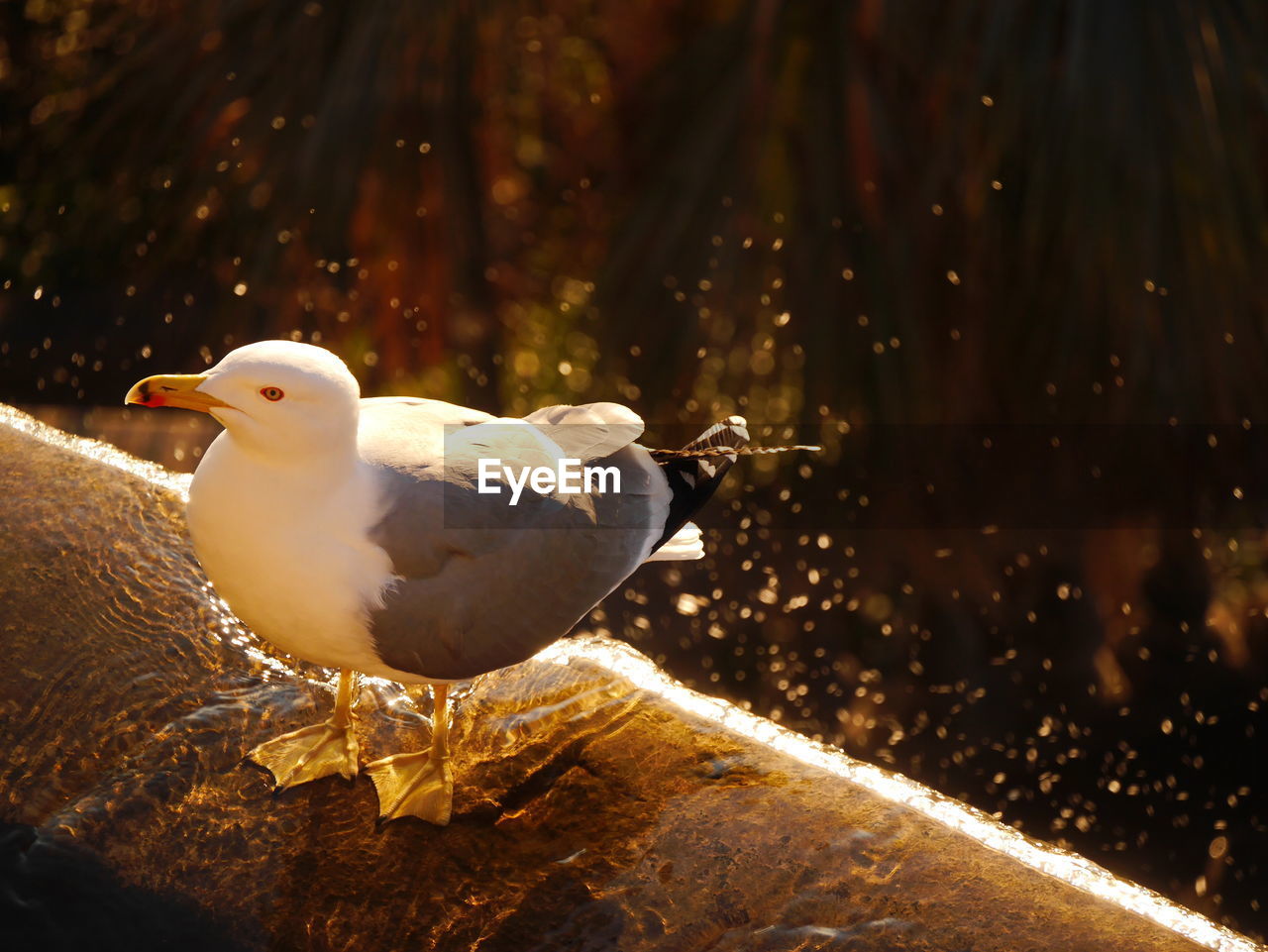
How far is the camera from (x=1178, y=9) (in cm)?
185

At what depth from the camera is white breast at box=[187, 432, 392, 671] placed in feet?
3.41

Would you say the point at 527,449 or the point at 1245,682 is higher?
the point at 527,449

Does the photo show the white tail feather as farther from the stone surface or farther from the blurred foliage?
the blurred foliage

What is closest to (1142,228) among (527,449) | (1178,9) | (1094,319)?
(1094,319)

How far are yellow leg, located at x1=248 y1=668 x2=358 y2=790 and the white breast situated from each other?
160 millimetres

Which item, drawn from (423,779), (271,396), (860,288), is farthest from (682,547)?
(860,288)

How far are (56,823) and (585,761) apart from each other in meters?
0.46

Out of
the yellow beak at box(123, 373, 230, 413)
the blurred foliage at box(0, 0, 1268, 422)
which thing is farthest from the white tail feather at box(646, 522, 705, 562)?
the blurred foliage at box(0, 0, 1268, 422)

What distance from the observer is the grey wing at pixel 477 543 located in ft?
3.52

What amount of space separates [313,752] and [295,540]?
0.81ft

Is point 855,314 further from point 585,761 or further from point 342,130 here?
point 585,761

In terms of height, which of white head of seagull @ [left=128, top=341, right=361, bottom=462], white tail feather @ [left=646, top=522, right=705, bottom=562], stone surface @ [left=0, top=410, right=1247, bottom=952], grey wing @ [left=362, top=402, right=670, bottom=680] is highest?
white head of seagull @ [left=128, top=341, right=361, bottom=462]
